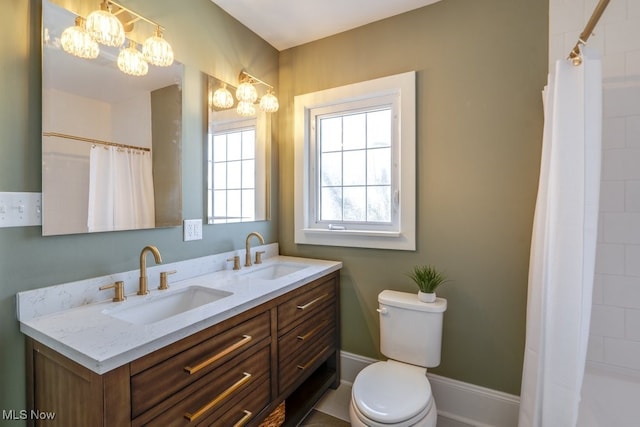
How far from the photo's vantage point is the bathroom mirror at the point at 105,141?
45.9 inches

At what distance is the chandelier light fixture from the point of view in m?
1.18

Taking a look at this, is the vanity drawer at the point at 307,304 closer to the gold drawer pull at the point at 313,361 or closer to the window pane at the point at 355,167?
the gold drawer pull at the point at 313,361

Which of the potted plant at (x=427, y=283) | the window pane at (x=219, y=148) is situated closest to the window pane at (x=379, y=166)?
the potted plant at (x=427, y=283)

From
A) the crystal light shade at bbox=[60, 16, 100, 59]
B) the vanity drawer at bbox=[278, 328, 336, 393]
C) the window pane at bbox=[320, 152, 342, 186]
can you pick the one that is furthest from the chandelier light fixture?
the vanity drawer at bbox=[278, 328, 336, 393]

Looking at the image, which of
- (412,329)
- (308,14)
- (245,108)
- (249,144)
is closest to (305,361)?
(412,329)

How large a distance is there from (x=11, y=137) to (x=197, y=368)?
1.07 m

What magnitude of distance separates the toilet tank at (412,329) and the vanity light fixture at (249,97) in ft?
4.85

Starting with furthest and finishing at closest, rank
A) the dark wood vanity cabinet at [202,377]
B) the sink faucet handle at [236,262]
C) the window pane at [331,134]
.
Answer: the window pane at [331,134], the sink faucet handle at [236,262], the dark wood vanity cabinet at [202,377]

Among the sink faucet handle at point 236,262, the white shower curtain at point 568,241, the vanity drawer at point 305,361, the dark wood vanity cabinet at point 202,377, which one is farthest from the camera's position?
the sink faucet handle at point 236,262

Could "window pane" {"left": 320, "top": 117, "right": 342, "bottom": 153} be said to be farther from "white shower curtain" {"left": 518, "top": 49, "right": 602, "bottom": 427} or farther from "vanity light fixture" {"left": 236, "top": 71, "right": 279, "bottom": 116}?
"white shower curtain" {"left": 518, "top": 49, "right": 602, "bottom": 427}

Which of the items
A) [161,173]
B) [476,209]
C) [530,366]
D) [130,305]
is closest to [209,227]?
[161,173]

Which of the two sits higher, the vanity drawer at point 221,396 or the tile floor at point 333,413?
the vanity drawer at point 221,396

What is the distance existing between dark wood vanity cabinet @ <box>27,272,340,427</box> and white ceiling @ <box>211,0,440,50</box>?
5.63 ft

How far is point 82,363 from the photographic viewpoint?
32.9 inches
